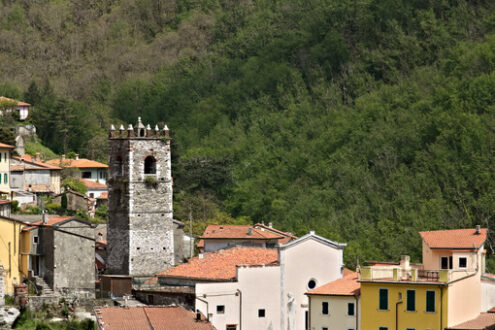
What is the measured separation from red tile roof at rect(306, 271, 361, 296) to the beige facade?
0.26m

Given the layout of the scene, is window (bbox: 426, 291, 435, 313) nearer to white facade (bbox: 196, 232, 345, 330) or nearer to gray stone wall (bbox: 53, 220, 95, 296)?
white facade (bbox: 196, 232, 345, 330)

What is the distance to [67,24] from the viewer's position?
200m

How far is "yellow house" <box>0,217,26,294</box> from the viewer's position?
2990 inches

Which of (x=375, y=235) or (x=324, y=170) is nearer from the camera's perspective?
(x=375, y=235)

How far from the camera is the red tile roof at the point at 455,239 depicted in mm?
65750

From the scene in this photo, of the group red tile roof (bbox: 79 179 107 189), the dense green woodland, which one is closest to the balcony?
the dense green woodland

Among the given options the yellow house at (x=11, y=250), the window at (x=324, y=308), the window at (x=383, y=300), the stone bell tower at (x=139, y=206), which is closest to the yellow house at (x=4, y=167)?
the stone bell tower at (x=139, y=206)

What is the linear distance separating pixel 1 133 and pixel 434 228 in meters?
37.5

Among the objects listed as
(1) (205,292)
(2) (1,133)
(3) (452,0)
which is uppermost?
(3) (452,0)

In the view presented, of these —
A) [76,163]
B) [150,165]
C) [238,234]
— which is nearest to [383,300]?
[150,165]

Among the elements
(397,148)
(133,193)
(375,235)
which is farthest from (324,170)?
(133,193)

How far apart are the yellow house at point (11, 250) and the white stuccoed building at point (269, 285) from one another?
9362 mm

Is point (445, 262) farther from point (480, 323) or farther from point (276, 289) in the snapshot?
point (276, 289)

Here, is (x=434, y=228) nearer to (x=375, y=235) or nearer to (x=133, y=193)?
(x=375, y=235)
